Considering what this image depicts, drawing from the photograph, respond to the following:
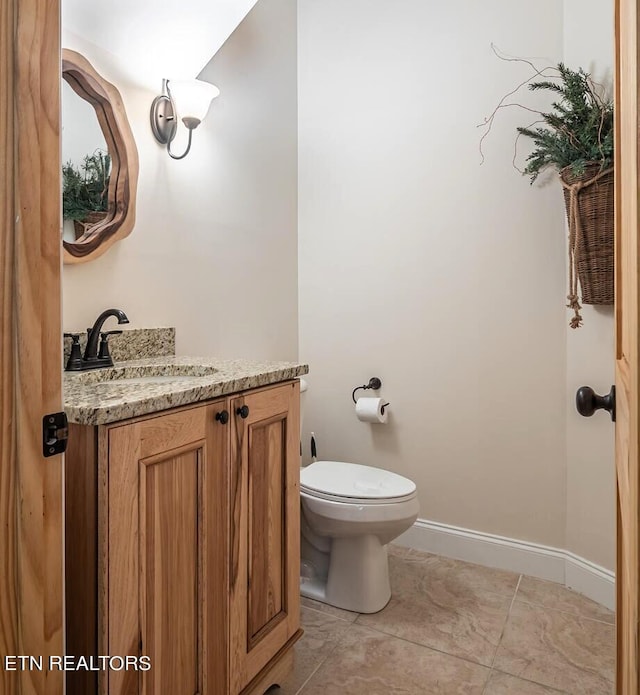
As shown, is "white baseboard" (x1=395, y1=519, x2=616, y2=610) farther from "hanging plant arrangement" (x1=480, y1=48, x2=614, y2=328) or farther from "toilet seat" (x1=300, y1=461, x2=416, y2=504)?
"hanging plant arrangement" (x1=480, y1=48, x2=614, y2=328)

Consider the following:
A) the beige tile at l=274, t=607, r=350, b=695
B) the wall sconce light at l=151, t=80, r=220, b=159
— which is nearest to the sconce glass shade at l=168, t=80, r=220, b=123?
Result: the wall sconce light at l=151, t=80, r=220, b=159

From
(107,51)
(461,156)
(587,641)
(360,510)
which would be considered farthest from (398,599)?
(107,51)

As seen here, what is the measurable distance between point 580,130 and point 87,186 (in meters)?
1.69

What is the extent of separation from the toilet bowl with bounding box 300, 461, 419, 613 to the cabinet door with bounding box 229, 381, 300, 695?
355 mm

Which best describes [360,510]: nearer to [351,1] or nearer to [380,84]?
[380,84]

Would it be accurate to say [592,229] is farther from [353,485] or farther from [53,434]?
[53,434]

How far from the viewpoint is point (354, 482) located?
6.63ft

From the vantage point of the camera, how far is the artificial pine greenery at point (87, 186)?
1.50 meters

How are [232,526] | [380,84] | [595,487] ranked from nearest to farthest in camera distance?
[232,526] < [595,487] < [380,84]

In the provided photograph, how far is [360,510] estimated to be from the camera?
1.82 metres

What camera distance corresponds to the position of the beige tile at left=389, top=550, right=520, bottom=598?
207 centimetres

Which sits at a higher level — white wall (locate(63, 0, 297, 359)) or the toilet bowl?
white wall (locate(63, 0, 297, 359))

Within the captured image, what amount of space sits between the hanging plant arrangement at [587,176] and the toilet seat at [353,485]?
0.93 meters

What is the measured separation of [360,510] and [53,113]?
1.56 metres
